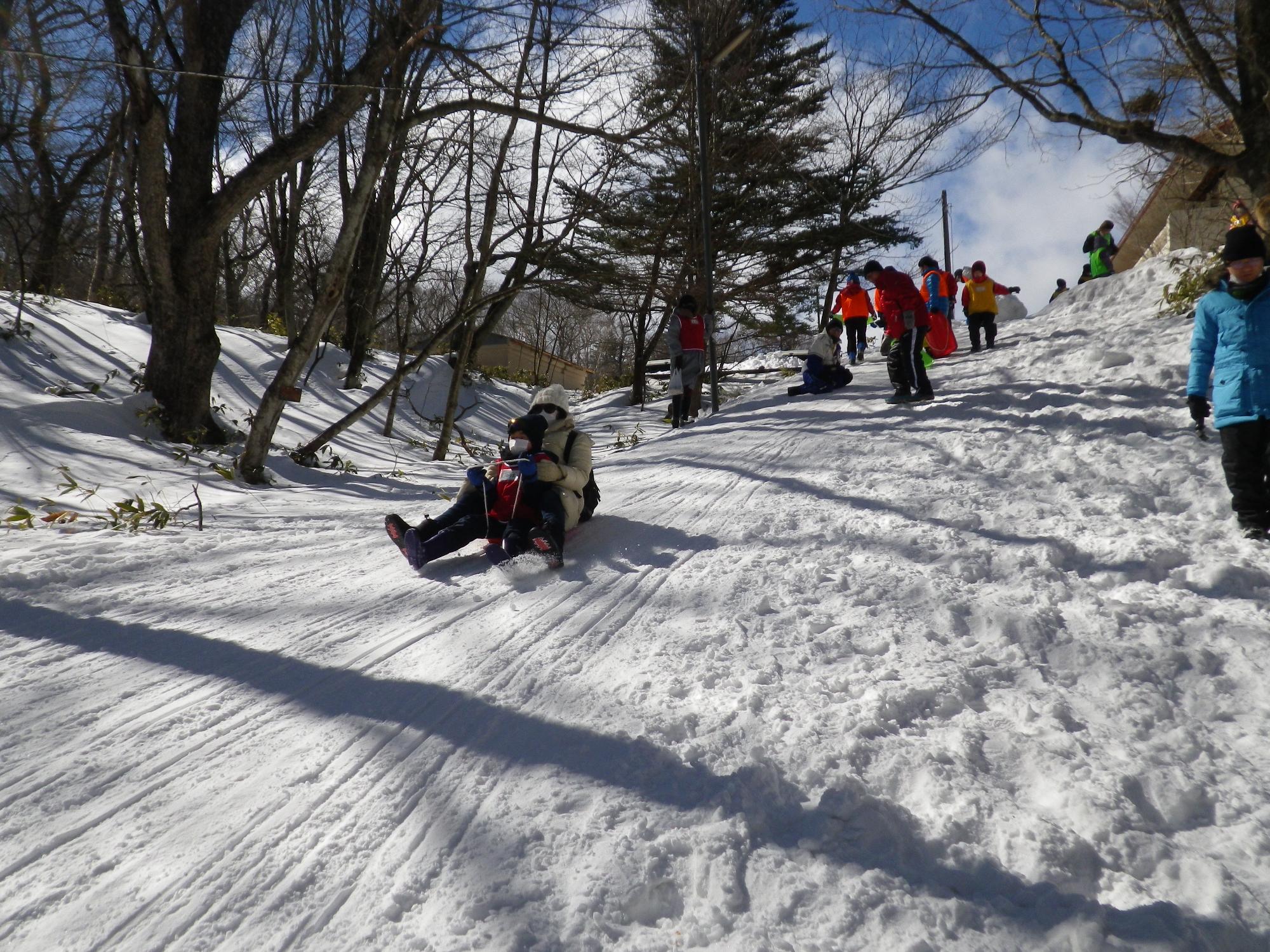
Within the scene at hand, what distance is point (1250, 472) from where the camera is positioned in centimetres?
388

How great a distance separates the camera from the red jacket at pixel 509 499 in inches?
174

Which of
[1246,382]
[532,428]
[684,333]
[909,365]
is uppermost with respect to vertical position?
[684,333]

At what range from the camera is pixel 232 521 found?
544cm

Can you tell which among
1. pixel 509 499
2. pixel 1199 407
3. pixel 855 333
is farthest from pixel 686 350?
pixel 1199 407

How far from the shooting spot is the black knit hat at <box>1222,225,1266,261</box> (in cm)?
387

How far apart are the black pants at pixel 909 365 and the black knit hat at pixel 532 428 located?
208 inches

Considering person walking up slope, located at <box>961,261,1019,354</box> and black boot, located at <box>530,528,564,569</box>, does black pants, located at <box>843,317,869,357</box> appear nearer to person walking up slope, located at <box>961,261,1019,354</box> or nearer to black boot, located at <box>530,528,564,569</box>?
person walking up slope, located at <box>961,261,1019,354</box>

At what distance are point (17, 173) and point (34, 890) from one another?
16.6 metres

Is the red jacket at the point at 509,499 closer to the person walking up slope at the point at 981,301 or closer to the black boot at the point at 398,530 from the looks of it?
the black boot at the point at 398,530

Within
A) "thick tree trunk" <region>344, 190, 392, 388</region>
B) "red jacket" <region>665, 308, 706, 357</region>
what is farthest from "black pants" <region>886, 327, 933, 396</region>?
"thick tree trunk" <region>344, 190, 392, 388</region>

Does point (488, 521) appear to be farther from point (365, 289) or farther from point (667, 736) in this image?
point (365, 289)

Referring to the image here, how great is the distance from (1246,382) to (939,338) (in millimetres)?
9000

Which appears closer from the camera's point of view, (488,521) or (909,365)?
(488,521)

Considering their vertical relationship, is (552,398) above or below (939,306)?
below
